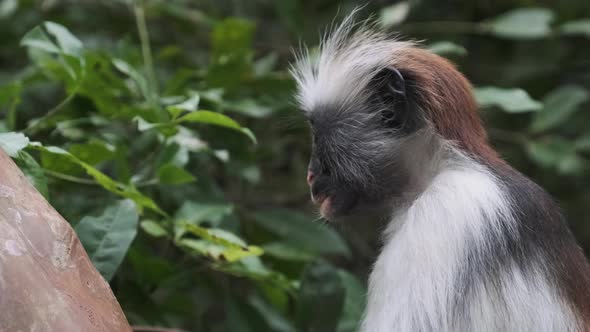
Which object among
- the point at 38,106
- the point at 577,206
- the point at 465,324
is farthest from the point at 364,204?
the point at 577,206

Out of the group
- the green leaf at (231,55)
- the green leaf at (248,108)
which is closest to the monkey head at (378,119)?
the green leaf at (248,108)

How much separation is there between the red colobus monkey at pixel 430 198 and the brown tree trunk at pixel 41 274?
0.88 meters

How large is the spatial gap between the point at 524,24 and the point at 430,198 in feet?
7.01

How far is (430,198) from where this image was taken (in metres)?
2.65

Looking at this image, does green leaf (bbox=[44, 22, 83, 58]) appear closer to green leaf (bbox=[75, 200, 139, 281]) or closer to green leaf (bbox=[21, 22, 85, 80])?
green leaf (bbox=[21, 22, 85, 80])

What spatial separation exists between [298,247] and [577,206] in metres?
3.31

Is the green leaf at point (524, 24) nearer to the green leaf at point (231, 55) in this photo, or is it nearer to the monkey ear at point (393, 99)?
the green leaf at point (231, 55)

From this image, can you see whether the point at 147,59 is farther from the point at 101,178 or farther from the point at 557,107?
the point at 557,107

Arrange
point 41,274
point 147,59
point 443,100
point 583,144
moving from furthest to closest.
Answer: point 583,144 < point 147,59 < point 443,100 < point 41,274

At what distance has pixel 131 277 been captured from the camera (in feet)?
11.4

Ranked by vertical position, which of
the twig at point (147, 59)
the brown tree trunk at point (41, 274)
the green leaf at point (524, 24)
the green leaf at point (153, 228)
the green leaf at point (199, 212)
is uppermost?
the brown tree trunk at point (41, 274)

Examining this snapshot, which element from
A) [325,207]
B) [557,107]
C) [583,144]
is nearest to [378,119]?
[325,207]

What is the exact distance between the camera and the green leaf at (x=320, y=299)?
3406mm

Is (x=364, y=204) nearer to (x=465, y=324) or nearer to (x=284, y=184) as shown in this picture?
(x=465, y=324)
